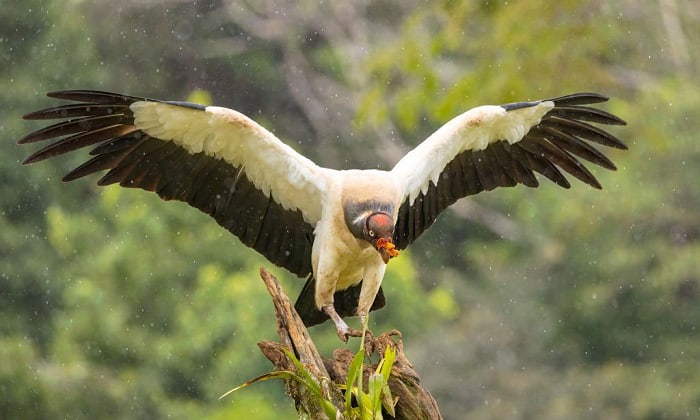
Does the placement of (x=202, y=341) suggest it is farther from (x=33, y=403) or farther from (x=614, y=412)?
(x=614, y=412)

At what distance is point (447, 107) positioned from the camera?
966cm

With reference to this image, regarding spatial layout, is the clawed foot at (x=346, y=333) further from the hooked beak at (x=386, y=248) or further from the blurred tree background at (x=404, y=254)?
the blurred tree background at (x=404, y=254)

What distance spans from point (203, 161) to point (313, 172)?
48 centimetres

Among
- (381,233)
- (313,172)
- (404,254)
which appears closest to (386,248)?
(381,233)

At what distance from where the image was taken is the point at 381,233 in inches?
199

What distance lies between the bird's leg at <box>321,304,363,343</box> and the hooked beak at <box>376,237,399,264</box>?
35 cm

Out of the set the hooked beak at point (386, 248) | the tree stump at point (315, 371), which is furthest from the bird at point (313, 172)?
the tree stump at point (315, 371)

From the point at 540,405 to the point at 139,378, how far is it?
4561mm

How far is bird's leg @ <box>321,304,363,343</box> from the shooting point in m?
5.19

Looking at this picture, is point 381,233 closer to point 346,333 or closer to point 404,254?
point 346,333

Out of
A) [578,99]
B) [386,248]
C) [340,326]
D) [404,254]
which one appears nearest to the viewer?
[386,248]

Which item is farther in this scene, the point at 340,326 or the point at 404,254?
the point at 404,254

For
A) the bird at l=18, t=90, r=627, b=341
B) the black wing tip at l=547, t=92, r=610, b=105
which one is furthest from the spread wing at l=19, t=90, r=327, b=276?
the black wing tip at l=547, t=92, r=610, b=105

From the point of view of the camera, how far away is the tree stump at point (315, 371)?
473 cm
